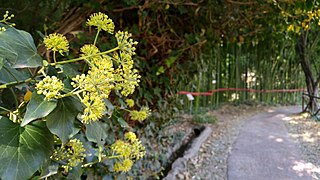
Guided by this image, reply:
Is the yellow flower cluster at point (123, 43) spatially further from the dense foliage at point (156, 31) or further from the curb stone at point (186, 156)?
the curb stone at point (186, 156)

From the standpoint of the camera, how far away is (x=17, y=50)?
52 cm

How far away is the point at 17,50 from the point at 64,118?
0.46ft

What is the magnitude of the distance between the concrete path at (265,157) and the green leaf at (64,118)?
237 centimetres

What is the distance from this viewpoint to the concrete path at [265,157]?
8.71 feet

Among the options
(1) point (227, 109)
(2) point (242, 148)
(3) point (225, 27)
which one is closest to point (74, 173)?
(3) point (225, 27)

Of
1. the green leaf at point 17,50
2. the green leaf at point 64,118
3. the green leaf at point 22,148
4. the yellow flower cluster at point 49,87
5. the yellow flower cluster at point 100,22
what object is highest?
the yellow flower cluster at point 100,22

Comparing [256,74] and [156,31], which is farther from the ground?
[156,31]

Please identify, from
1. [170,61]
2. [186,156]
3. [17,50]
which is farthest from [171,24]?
[17,50]

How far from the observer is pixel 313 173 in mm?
2484

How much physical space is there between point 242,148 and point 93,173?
8.00 ft

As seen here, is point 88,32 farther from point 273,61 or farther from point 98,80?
point 273,61

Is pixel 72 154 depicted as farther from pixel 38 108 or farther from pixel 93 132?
pixel 38 108

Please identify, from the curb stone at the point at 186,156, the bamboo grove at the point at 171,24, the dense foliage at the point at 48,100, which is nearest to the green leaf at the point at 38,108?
the dense foliage at the point at 48,100

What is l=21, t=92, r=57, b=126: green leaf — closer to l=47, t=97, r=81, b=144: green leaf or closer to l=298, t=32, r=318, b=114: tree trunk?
l=47, t=97, r=81, b=144: green leaf
